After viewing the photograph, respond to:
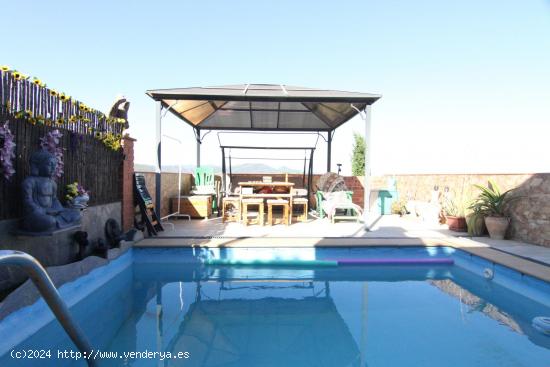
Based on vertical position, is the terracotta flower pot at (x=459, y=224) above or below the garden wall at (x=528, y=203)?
below

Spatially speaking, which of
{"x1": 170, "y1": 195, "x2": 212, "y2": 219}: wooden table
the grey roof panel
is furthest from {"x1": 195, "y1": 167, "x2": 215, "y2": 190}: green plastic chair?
the grey roof panel

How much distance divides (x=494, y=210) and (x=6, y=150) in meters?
7.49

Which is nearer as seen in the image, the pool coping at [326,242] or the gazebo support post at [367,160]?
the pool coping at [326,242]

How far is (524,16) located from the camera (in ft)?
30.0

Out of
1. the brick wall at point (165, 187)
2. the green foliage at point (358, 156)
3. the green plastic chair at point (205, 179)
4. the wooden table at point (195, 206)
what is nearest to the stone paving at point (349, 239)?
the brick wall at point (165, 187)

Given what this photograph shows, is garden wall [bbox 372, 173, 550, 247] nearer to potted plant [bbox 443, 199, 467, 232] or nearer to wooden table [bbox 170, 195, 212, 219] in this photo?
potted plant [bbox 443, 199, 467, 232]

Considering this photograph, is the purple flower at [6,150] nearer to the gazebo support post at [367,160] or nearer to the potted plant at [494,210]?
the gazebo support post at [367,160]

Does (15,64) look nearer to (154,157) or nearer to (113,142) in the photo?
(113,142)

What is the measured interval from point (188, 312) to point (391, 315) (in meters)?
2.26

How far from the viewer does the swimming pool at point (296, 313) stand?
109 inches

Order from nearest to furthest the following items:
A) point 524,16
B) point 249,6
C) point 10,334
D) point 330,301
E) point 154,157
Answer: point 10,334 < point 330,301 < point 154,157 < point 524,16 < point 249,6

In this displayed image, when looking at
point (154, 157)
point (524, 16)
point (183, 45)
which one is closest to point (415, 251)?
point (154, 157)

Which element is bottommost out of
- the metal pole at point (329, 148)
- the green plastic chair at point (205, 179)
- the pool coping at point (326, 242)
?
the pool coping at point (326, 242)

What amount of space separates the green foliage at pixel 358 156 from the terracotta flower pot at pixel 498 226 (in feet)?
57.0
